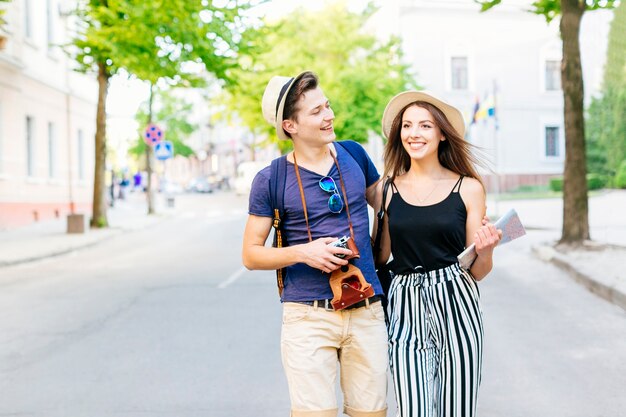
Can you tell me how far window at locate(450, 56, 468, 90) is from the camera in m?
45.4

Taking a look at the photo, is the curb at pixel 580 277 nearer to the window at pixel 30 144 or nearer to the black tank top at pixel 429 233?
the black tank top at pixel 429 233

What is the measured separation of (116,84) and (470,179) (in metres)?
21.7

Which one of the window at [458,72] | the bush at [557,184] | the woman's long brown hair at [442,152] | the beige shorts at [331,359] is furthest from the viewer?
the window at [458,72]

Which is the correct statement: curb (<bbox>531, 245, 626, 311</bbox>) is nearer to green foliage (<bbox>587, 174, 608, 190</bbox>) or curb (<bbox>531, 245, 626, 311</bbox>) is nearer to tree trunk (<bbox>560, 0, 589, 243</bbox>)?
tree trunk (<bbox>560, 0, 589, 243</bbox>)

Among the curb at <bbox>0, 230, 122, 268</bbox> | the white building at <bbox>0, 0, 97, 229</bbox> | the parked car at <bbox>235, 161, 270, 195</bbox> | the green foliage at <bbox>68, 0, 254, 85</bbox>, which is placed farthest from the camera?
the parked car at <bbox>235, 161, 270, 195</bbox>

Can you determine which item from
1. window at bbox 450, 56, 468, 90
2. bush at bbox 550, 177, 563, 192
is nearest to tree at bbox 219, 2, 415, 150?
window at bbox 450, 56, 468, 90

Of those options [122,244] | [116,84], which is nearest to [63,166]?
[116,84]

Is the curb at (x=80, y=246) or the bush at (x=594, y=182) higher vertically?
the bush at (x=594, y=182)

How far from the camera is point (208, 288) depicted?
35.7ft

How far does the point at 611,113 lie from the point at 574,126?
25597 mm

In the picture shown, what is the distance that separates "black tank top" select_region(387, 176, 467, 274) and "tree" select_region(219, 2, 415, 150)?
34.3 m

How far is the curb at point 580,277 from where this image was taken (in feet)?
29.5

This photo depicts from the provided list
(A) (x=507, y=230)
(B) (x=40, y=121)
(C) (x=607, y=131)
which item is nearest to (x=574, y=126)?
(A) (x=507, y=230)

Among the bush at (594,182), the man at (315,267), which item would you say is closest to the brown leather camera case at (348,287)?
the man at (315,267)
